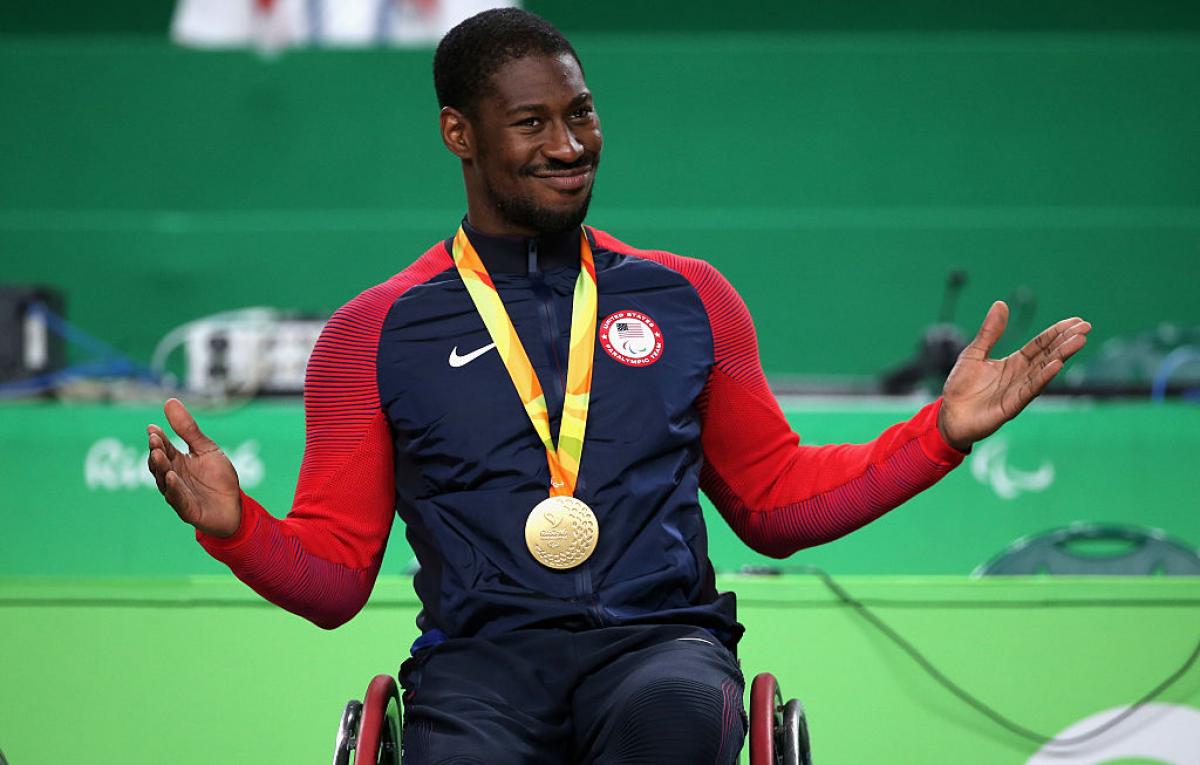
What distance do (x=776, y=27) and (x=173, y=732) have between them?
5.01m

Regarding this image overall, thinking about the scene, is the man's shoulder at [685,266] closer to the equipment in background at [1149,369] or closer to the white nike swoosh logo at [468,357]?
the white nike swoosh logo at [468,357]

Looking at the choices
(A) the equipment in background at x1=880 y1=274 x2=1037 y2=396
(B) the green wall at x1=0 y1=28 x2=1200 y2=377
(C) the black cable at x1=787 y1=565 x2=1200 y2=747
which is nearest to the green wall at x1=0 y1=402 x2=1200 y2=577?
(A) the equipment in background at x1=880 y1=274 x2=1037 y2=396

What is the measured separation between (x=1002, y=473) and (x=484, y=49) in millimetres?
2331

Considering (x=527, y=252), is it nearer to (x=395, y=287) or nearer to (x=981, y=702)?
(x=395, y=287)

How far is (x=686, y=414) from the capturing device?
6.86 feet

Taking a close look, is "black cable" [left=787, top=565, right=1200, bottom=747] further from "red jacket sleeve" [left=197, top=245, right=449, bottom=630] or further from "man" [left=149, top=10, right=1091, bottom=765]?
"red jacket sleeve" [left=197, top=245, right=449, bottom=630]

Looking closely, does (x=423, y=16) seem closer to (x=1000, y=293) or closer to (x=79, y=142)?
(x=79, y=142)

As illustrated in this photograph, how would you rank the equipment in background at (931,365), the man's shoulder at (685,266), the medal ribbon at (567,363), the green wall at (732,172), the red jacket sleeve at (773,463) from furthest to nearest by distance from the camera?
the green wall at (732,172) → the equipment in background at (931,365) → the man's shoulder at (685,266) → the red jacket sleeve at (773,463) → the medal ribbon at (567,363)

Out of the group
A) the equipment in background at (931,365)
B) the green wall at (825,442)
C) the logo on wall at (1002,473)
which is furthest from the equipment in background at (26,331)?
the logo on wall at (1002,473)

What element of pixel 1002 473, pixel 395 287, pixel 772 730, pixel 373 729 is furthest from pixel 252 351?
pixel 772 730

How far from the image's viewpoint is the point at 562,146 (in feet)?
6.72

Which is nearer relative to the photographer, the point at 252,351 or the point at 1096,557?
the point at 1096,557

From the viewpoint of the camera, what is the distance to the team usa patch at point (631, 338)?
6.77 ft

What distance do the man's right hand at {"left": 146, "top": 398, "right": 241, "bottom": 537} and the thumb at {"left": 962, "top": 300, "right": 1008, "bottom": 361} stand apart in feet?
3.20
